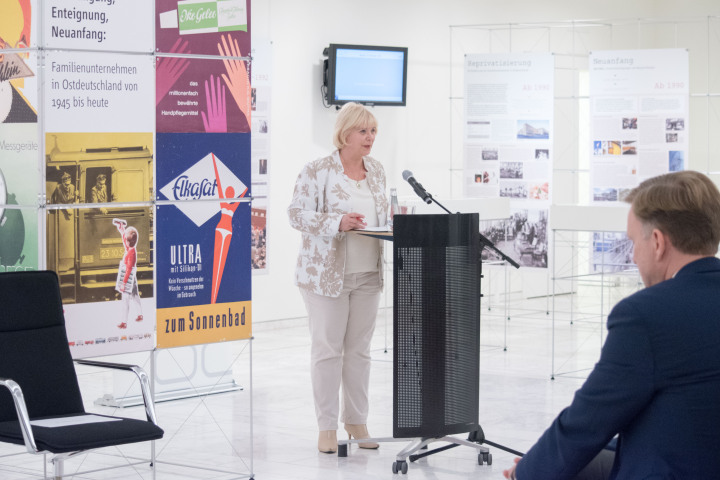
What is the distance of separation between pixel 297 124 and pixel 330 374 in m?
4.61

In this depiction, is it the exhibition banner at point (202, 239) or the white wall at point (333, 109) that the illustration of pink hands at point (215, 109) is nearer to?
the exhibition banner at point (202, 239)

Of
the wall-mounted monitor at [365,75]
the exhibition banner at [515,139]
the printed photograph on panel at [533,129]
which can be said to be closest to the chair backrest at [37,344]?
the wall-mounted monitor at [365,75]

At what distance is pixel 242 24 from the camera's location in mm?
4441

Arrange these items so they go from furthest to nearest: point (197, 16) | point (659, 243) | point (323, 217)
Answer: point (323, 217)
point (197, 16)
point (659, 243)

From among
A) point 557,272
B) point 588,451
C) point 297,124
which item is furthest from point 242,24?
point 557,272

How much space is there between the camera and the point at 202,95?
14.3ft

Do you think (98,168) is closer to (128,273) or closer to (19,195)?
(19,195)

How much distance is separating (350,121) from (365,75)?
4736 millimetres

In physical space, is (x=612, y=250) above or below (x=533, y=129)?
below

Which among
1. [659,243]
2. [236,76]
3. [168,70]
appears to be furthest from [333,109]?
[659,243]

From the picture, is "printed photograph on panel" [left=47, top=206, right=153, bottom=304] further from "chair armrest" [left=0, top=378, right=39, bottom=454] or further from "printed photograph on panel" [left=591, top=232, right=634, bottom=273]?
"printed photograph on panel" [left=591, top=232, right=634, bottom=273]

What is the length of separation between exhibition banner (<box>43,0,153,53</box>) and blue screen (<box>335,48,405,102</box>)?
203 inches

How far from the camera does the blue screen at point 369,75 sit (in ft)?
30.6

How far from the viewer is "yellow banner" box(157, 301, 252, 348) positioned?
4340 mm
